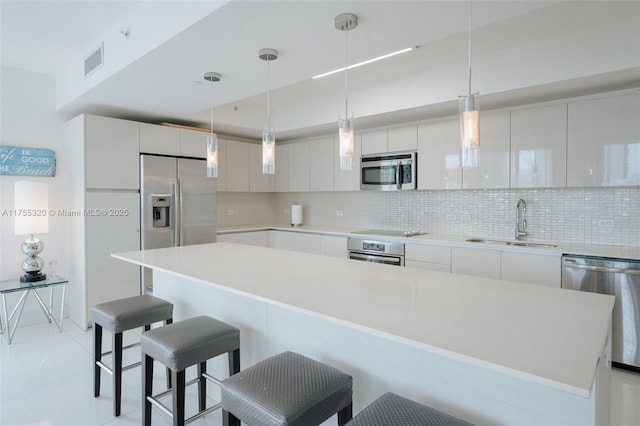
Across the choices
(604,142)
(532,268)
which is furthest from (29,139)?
(604,142)

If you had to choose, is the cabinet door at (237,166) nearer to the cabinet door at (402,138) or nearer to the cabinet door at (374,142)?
the cabinet door at (374,142)

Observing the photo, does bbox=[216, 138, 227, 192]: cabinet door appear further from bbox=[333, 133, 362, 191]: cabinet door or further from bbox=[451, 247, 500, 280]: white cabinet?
bbox=[451, 247, 500, 280]: white cabinet

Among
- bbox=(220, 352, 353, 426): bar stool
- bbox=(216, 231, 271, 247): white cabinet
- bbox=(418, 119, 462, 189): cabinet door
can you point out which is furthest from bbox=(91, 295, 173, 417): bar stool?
bbox=(418, 119, 462, 189): cabinet door

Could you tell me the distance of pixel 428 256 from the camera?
374cm

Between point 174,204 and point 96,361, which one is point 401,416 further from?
point 174,204

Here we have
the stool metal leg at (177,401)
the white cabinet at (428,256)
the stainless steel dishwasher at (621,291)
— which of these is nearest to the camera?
the stool metal leg at (177,401)

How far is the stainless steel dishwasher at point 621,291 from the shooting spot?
273 cm

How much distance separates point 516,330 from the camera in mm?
1203

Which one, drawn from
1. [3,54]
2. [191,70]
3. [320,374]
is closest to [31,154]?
[3,54]

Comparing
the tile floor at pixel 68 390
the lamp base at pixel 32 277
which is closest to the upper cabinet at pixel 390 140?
the tile floor at pixel 68 390

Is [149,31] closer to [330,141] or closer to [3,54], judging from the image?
[3,54]

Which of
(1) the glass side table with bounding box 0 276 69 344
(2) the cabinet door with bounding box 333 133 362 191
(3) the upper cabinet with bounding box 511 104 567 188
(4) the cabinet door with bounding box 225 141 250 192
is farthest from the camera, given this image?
(4) the cabinet door with bounding box 225 141 250 192

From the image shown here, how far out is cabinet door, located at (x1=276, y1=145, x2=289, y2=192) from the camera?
5.61 metres

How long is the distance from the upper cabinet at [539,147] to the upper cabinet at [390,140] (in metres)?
1.06
